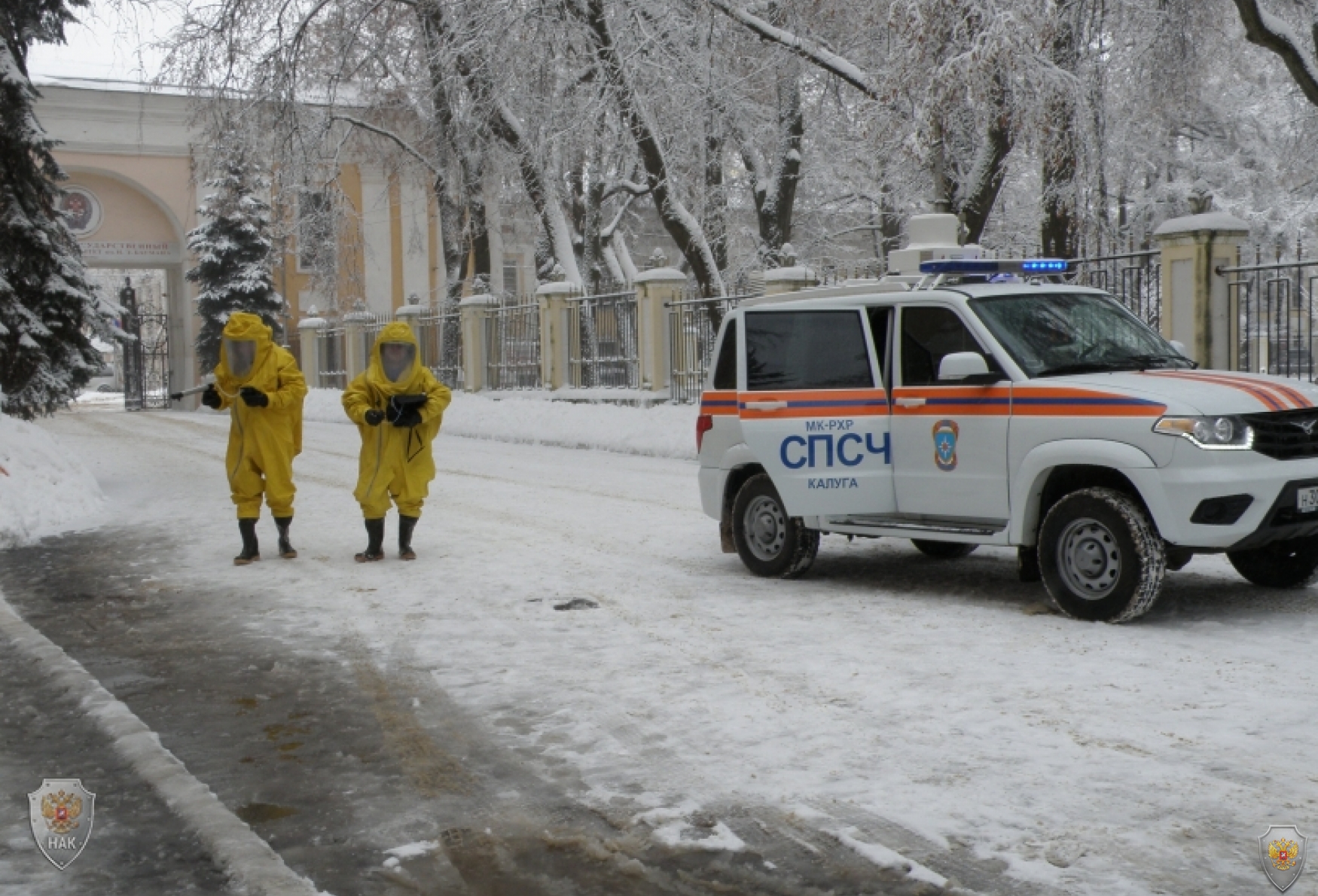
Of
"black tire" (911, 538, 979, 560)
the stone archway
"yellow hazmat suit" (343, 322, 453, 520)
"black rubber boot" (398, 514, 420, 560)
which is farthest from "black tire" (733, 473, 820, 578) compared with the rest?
the stone archway

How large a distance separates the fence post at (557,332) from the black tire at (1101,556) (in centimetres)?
2195

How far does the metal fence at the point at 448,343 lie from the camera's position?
35062 millimetres

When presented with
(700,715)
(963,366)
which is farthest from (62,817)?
(963,366)

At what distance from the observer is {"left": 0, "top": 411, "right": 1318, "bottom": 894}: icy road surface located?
15.3ft

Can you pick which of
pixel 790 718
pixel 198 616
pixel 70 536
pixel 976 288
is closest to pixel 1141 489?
pixel 976 288

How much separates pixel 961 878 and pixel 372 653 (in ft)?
13.5

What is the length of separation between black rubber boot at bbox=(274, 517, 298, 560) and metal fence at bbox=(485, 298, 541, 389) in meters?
19.5

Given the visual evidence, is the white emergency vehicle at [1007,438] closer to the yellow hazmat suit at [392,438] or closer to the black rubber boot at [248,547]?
the yellow hazmat suit at [392,438]

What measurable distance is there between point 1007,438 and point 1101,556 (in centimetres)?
87

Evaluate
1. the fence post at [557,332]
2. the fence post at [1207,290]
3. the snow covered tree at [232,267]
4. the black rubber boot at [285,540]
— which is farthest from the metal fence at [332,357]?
the black rubber boot at [285,540]

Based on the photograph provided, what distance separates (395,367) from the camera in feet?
36.7

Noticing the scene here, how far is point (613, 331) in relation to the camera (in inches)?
1102

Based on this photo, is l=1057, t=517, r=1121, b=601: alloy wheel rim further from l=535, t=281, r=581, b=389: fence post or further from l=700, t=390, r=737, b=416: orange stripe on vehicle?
l=535, t=281, r=581, b=389: fence post

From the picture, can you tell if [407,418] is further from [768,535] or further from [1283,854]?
[1283,854]
